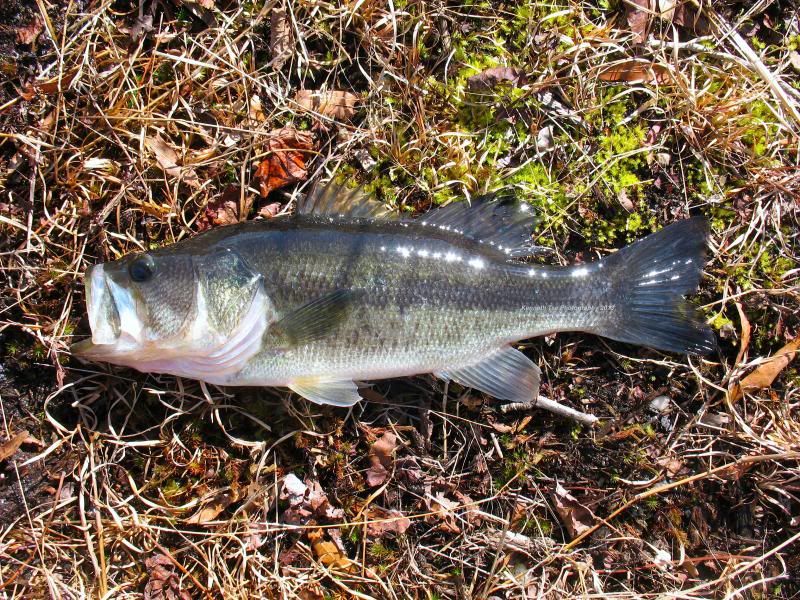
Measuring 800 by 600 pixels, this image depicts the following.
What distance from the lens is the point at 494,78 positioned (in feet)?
11.5

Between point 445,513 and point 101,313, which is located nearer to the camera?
point 101,313

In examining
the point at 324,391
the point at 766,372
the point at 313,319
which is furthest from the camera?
the point at 766,372

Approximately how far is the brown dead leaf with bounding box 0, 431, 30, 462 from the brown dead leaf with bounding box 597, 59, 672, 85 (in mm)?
3905

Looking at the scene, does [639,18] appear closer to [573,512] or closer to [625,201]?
[625,201]

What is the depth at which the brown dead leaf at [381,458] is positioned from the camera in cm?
336

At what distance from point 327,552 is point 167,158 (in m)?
2.43

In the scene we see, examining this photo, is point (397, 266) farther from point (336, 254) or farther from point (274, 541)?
point (274, 541)

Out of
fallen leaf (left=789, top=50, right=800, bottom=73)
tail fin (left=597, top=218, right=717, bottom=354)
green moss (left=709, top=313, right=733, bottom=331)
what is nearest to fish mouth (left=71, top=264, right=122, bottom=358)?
tail fin (left=597, top=218, right=717, bottom=354)

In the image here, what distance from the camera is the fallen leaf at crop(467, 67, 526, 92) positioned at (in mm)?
3502

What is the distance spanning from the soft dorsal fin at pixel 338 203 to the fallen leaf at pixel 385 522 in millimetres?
1693

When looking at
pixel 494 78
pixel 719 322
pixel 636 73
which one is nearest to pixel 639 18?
pixel 636 73

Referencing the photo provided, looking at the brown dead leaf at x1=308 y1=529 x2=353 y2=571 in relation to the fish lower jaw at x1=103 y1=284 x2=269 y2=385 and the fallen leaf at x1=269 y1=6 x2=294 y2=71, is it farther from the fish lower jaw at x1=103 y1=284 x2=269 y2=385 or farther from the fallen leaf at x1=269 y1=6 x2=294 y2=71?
the fallen leaf at x1=269 y1=6 x2=294 y2=71

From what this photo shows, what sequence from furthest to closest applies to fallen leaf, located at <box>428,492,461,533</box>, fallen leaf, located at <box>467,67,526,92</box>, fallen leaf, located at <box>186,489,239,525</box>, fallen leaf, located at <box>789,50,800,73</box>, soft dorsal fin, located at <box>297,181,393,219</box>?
1. fallen leaf, located at <box>789,50,800,73</box>
2. fallen leaf, located at <box>467,67,526,92</box>
3. fallen leaf, located at <box>428,492,461,533</box>
4. fallen leaf, located at <box>186,489,239,525</box>
5. soft dorsal fin, located at <box>297,181,393,219</box>

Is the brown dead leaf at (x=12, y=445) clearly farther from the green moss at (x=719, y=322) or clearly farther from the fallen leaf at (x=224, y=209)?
the green moss at (x=719, y=322)
